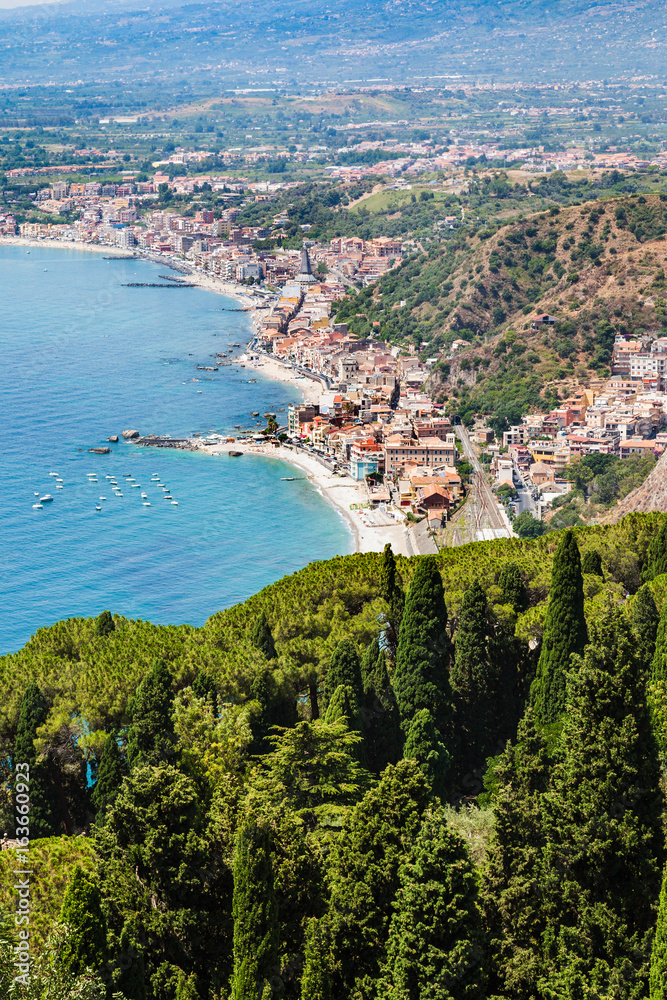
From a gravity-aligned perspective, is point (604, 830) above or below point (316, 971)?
above

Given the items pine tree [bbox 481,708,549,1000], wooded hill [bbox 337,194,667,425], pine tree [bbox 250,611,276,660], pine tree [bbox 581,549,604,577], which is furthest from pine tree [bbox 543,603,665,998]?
wooded hill [bbox 337,194,667,425]

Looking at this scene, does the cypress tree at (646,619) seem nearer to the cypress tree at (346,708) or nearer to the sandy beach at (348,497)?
the cypress tree at (346,708)

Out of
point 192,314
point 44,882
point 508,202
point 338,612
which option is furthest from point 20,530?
point 508,202

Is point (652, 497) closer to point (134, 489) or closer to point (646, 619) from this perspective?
point (646, 619)

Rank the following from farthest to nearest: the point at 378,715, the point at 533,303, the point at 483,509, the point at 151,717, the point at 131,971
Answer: the point at 533,303 < the point at 483,509 < the point at 378,715 < the point at 151,717 < the point at 131,971

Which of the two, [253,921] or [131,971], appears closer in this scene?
[131,971]

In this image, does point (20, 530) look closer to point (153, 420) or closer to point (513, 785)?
point (153, 420)

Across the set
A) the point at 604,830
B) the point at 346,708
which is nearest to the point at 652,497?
the point at 346,708
